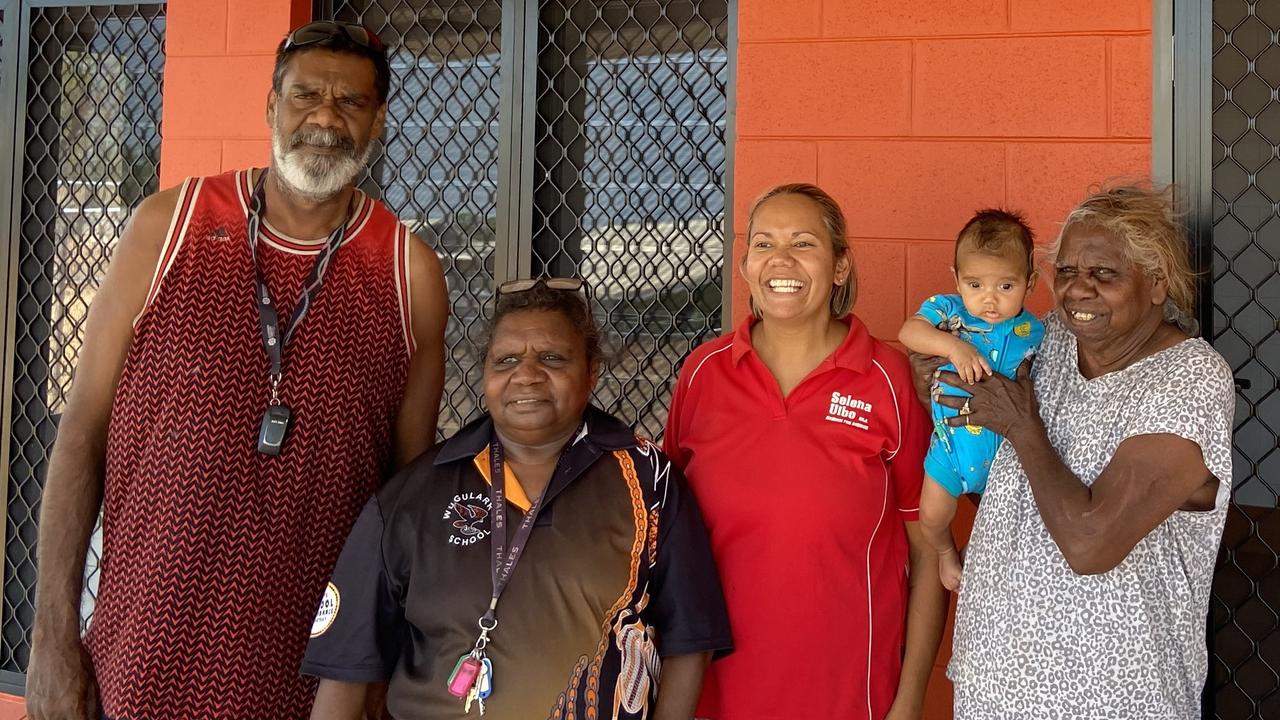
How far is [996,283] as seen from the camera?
7.58ft

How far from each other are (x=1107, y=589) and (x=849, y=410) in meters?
0.59

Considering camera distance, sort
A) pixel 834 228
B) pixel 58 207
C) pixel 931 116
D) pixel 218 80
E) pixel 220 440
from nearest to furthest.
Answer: pixel 220 440 → pixel 834 228 → pixel 931 116 → pixel 218 80 → pixel 58 207

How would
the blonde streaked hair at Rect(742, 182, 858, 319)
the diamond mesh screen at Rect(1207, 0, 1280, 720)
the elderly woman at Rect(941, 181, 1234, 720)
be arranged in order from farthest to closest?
the diamond mesh screen at Rect(1207, 0, 1280, 720), the blonde streaked hair at Rect(742, 182, 858, 319), the elderly woman at Rect(941, 181, 1234, 720)

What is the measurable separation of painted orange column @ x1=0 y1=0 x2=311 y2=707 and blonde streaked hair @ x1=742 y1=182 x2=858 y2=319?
2.11 metres

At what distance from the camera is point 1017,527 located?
6.64ft

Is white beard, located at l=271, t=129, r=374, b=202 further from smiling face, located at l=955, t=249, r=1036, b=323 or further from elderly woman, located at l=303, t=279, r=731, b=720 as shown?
smiling face, located at l=955, t=249, r=1036, b=323

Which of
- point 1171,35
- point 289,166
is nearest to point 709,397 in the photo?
point 289,166

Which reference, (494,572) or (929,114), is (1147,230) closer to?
(929,114)

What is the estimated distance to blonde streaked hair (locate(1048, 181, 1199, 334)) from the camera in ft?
6.45

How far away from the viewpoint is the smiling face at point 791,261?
221 centimetres

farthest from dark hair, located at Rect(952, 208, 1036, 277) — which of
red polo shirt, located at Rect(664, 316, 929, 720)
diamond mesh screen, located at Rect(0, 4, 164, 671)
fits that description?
diamond mesh screen, located at Rect(0, 4, 164, 671)

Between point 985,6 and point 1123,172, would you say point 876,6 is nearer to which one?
point 985,6

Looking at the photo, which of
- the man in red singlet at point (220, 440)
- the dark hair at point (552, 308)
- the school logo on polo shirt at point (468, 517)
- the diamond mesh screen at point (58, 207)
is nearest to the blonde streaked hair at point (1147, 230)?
the dark hair at point (552, 308)

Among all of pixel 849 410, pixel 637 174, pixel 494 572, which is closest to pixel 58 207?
pixel 637 174
